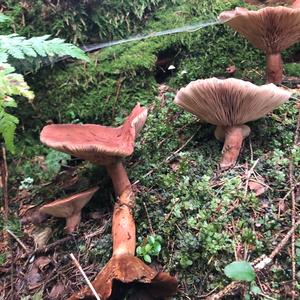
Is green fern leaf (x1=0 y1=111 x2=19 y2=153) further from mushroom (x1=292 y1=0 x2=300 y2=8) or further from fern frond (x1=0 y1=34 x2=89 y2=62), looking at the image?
mushroom (x1=292 y1=0 x2=300 y2=8)

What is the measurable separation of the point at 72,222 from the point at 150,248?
70 centimetres

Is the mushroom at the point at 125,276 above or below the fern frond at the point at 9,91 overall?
below

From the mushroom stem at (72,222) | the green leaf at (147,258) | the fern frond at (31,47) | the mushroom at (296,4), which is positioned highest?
the fern frond at (31,47)

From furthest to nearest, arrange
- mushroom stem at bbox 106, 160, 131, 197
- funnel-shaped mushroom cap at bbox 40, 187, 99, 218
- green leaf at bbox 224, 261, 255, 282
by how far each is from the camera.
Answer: mushroom stem at bbox 106, 160, 131, 197 < funnel-shaped mushroom cap at bbox 40, 187, 99, 218 < green leaf at bbox 224, 261, 255, 282

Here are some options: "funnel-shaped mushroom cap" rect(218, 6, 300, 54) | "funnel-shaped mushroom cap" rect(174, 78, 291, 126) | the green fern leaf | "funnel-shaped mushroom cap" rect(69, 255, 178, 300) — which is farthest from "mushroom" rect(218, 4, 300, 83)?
"funnel-shaped mushroom cap" rect(69, 255, 178, 300)

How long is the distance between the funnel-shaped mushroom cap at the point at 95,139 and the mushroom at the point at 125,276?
0.47m

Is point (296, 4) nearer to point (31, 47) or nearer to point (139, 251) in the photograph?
point (31, 47)

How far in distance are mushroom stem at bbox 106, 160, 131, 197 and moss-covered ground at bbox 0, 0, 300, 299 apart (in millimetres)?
96

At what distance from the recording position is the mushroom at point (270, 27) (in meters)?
2.88

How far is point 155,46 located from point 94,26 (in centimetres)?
63

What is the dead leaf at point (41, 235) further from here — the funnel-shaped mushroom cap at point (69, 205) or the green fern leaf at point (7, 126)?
the green fern leaf at point (7, 126)

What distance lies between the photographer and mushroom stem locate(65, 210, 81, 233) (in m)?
2.79

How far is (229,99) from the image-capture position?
8.39 feet

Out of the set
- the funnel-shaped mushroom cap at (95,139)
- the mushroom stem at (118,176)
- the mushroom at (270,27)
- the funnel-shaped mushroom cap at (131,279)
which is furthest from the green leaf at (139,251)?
the mushroom at (270,27)
